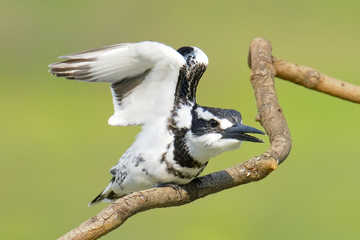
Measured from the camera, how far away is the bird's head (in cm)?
208

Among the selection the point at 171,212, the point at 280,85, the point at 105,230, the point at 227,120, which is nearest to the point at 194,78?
the point at 227,120

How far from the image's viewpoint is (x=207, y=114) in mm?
2160

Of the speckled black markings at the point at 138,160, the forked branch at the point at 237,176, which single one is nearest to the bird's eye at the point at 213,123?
the forked branch at the point at 237,176

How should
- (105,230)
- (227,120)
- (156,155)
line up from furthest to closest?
1. (156,155)
2. (227,120)
3. (105,230)

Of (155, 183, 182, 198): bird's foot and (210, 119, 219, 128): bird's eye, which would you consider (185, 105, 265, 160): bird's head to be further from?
(155, 183, 182, 198): bird's foot

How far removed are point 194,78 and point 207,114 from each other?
0.29m

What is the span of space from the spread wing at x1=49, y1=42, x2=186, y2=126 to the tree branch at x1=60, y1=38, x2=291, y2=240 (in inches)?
15.5

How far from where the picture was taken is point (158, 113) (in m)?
2.37

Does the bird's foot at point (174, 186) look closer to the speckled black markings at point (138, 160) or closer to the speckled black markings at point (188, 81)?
the speckled black markings at point (138, 160)

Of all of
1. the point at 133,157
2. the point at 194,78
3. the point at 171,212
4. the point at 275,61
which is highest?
the point at 275,61

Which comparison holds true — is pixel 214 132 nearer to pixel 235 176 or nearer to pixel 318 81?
pixel 235 176

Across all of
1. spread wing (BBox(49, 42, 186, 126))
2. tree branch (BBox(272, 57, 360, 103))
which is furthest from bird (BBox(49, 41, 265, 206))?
tree branch (BBox(272, 57, 360, 103))

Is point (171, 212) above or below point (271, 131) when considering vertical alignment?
below

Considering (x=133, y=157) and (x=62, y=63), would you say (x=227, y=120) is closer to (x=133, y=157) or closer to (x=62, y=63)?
(x=133, y=157)
